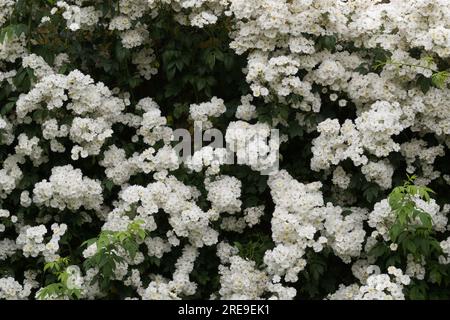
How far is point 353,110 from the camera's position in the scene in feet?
16.9

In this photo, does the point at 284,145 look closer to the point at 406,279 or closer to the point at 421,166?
the point at 421,166

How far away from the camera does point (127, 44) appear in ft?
16.8

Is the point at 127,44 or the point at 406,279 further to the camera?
the point at 127,44

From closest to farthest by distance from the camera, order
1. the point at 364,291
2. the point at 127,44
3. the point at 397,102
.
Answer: the point at 364,291 → the point at 397,102 → the point at 127,44

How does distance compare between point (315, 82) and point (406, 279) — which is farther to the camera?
point (315, 82)

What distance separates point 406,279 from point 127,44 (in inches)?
93.9

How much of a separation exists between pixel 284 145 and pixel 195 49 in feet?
3.00

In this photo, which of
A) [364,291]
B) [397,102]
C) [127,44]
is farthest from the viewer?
[127,44]

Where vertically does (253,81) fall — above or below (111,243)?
above
